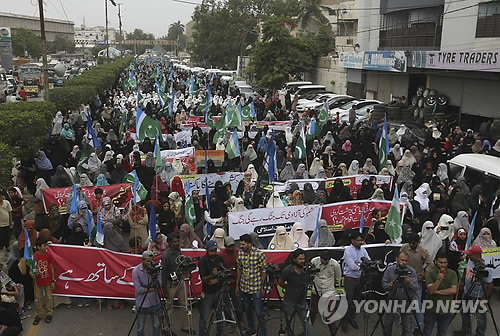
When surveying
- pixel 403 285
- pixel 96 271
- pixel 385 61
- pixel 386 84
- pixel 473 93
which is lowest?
pixel 96 271

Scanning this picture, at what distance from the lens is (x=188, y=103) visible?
22.9m

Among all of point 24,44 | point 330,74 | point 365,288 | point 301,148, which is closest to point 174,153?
point 301,148

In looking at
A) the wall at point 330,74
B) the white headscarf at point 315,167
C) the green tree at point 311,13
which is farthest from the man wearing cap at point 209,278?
the green tree at point 311,13

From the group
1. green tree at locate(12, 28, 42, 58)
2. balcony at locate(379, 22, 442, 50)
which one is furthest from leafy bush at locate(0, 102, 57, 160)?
green tree at locate(12, 28, 42, 58)

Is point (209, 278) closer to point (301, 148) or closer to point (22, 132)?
point (301, 148)

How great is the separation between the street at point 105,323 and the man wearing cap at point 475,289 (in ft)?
1.38

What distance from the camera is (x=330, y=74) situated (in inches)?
1342

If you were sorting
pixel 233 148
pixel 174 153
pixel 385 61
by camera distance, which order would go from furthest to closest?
1. pixel 385 61
2. pixel 233 148
3. pixel 174 153

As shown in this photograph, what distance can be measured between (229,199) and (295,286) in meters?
3.54

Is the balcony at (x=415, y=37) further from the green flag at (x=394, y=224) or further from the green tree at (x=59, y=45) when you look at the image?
the green tree at (x=59, y=45)

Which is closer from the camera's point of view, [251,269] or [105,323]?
[251,269]

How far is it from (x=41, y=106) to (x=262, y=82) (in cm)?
1787

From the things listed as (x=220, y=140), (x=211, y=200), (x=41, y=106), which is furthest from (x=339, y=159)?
(x=41, y=106)

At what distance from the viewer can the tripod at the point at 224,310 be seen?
5652 mm
